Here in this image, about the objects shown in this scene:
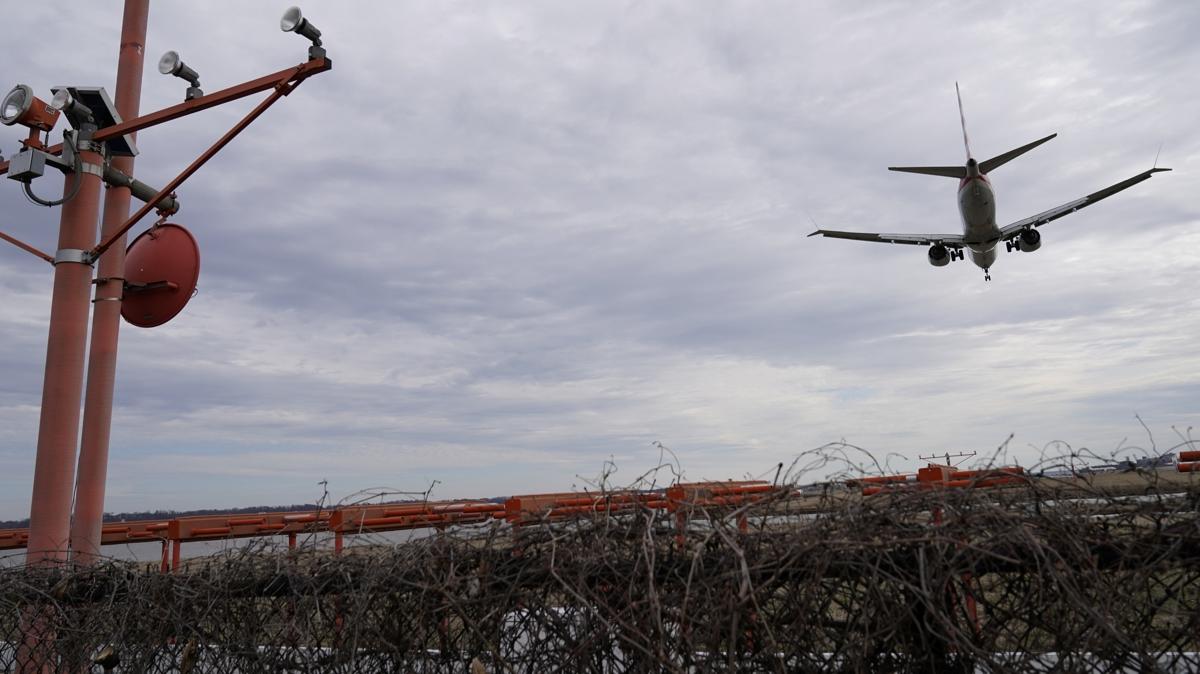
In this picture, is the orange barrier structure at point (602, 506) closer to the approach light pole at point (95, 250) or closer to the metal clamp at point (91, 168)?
the approach light pole at point (95, 250)

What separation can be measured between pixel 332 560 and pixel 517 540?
101 centimetres

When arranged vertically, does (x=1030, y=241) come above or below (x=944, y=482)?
above

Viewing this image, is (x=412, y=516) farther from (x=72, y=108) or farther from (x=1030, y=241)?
(x=1030, y=241)

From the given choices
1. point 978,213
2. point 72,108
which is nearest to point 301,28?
point 72,108

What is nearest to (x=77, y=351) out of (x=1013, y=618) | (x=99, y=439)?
(x=99, y=439)

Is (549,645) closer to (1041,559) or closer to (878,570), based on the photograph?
(878,570)

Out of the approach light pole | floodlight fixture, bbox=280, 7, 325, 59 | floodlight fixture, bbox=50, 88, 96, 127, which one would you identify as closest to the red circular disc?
the approach light pole

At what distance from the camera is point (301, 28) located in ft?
22.8

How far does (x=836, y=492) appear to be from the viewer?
2902 mm

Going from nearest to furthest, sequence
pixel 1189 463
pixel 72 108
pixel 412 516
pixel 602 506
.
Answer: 1. pixel 602 506
2. pixel 1189 463
3. pixel 412 516
4. pixel 72 108

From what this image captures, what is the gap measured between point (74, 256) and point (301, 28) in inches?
117

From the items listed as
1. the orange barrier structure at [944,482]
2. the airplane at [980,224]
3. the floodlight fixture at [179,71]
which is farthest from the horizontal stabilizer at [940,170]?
the orange barrier structure at [944,482]

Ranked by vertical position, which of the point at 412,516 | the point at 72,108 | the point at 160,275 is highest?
the point at 72,108

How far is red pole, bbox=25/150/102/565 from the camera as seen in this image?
7.14 meters
